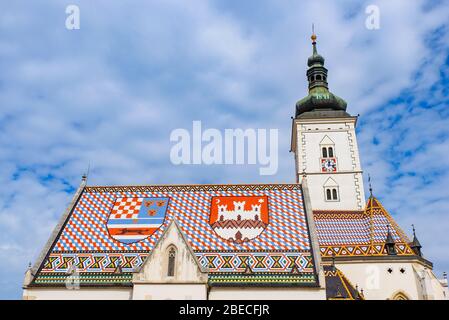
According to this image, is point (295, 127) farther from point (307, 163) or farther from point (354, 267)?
point (354, 267)

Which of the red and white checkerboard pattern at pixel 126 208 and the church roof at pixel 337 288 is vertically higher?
the red and white checkerboard pattern at pixel 126 208

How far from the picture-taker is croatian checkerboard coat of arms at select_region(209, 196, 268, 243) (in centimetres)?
2316

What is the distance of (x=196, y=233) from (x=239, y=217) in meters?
2.66

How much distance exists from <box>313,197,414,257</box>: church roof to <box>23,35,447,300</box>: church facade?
0.23 ft

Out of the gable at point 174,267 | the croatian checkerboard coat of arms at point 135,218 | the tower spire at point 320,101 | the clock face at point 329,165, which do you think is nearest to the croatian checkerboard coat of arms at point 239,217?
the croatian checkerboard coat of arms at point 135,218

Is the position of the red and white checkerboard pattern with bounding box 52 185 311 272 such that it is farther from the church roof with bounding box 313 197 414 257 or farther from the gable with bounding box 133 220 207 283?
the church roof with bounding box 313 197 414 257

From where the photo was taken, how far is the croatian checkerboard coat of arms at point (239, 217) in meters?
23.2

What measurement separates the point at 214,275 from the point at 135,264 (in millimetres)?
3998

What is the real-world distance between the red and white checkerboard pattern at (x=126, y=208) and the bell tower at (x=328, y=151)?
1744 centimetres

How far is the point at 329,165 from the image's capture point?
39.1 metres

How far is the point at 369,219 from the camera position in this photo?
102 ft

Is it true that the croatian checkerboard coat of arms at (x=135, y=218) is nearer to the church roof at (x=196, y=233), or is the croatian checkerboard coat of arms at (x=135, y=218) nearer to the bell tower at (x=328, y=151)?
the church roof at (x=196, y=233)

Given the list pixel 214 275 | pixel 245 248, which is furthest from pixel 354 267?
pixel 214 275

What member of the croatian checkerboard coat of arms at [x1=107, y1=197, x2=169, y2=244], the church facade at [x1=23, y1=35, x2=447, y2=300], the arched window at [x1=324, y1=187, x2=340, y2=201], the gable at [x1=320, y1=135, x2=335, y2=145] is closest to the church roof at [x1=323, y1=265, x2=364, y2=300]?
the church facade at [x1=23, y1=35, x2=447, y2=300]
